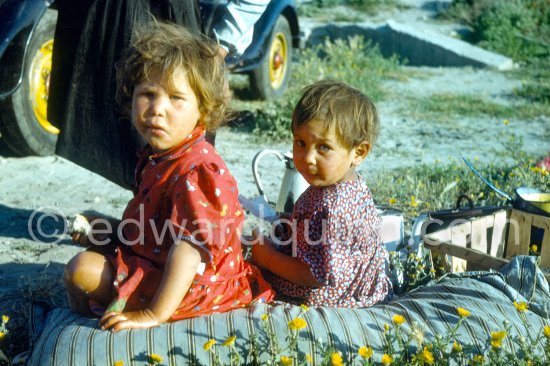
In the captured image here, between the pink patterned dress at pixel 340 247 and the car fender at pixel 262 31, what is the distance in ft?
9.66

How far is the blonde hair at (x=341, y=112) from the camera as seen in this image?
2627 mm

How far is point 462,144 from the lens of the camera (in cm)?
623

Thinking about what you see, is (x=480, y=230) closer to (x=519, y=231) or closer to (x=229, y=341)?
(x=519, y=231)

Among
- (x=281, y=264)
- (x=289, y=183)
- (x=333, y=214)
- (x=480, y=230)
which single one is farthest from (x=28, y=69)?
(x=480, y=230)

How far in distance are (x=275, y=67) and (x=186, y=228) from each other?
5.24 metres

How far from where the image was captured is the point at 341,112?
2.63 m

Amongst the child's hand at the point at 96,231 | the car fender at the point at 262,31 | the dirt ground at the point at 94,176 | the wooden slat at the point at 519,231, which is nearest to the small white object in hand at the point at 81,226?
the child's hand at the point at 96,231

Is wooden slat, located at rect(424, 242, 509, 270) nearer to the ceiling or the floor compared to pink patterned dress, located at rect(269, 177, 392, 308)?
nearer to the floor

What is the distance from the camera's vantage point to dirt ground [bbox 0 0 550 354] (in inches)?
144

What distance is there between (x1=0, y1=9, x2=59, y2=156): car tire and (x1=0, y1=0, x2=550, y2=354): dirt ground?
6.1 inches

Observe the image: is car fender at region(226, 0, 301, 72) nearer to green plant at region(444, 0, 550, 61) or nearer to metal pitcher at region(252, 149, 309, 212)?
metal pitcher at region(252, 149, 309, 212)

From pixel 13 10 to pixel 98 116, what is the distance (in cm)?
157

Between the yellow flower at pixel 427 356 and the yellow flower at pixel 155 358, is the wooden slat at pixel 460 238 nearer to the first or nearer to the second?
the yellow flower at pixel 427 356

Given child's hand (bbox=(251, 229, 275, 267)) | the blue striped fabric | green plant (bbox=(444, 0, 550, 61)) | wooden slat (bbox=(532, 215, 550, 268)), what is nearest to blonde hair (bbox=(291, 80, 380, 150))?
child's hand (bbox=(251, 229, 275, 267))
